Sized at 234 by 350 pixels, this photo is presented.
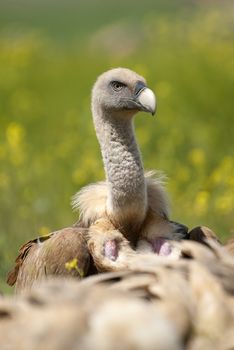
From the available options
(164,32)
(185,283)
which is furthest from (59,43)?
(185,283)

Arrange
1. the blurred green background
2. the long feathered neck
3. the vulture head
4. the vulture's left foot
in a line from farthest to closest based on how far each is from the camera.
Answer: the blurred green background → the vulture head → the long feathered neck → the vulture's left foot

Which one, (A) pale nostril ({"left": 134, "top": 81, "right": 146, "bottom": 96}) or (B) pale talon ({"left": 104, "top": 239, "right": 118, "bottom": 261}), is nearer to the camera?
(B) pale talon ({"left": 104, "top": 239, "right": 118, "bottom": 261})

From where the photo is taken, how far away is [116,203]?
252 inches

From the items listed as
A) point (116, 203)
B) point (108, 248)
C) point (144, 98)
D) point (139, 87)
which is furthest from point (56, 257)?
point (139, 87)

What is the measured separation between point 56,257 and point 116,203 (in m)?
0.54

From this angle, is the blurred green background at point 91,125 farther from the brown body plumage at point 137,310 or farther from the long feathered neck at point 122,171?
the brown body plumage at point 137,310

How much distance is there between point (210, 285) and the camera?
3.72 meters

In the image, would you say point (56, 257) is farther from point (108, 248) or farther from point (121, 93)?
point (121, 93)

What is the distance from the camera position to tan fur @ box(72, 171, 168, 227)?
6.40m

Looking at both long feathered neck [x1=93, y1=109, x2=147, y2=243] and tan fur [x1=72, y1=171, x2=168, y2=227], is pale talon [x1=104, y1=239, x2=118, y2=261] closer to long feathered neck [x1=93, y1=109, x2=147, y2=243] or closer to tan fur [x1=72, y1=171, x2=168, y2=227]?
long feathered neck [x1=93, y1=109, x2=147, y2=243]

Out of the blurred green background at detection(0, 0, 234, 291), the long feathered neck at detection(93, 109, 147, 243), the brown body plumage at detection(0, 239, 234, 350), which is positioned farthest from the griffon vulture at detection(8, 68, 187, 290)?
the brown body plumage at detection(0, 239, 234, 350)

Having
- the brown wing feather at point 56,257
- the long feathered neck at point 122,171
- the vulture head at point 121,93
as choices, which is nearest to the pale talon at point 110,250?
the brown wing feather at point 56,257

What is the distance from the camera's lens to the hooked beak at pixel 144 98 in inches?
253

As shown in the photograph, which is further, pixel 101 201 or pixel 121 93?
pixel 121 93
